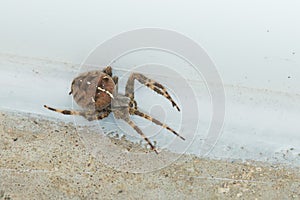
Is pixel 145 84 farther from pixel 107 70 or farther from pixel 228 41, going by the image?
pixel 228 41

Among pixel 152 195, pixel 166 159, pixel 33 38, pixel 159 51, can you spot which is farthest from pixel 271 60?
pixel 33 38

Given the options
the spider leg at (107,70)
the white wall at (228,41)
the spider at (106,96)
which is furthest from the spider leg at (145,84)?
the white wall at (228,41)

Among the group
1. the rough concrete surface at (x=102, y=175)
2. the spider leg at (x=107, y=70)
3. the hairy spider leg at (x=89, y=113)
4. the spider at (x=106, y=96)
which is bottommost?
the rough concrete surface at (x=102, y=175)

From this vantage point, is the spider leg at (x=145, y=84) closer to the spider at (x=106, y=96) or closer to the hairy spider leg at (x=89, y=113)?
the spider at (x=106, y=96)

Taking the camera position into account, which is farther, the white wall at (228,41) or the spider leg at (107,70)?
the spider leg at (107,70)

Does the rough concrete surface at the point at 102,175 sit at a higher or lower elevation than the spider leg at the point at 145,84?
lower
